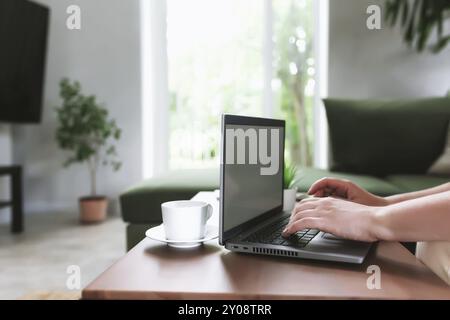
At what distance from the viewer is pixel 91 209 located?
304cm

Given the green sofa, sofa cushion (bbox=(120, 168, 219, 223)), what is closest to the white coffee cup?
sofa cushion (bbox=(120, 168, 219, 223))

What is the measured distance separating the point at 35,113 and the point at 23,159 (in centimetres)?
41

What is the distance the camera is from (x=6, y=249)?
2.35 metres

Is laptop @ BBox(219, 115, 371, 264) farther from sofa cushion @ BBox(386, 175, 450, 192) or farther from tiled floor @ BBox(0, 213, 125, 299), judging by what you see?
tiled floor @ BBox(0, 213, 125, 299)

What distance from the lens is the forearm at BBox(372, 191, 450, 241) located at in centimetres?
57

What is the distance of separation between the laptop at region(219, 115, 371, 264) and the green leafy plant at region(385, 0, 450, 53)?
256 centimetres

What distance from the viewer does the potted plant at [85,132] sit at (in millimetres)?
3006

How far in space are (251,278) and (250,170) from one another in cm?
26

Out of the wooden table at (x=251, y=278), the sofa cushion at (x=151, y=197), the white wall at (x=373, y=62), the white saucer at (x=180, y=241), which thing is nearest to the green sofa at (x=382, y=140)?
the sofa cushion at (x=151, y=197)

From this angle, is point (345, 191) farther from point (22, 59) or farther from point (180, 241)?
point (22, 59)

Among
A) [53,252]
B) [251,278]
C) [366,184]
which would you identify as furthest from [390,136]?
[53,252]

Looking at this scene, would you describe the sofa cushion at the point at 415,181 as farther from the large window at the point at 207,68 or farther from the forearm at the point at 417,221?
the large window at the point at 207,68
